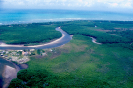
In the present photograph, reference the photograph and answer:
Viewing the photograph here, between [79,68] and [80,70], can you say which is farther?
[79,68]

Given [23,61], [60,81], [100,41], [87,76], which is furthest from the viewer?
[100,41]

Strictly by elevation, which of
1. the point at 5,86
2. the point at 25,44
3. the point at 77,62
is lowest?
the point at 5,86

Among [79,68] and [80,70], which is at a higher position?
[79,68]

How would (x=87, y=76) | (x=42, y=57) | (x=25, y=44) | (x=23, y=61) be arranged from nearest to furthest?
1. (x=87, y=76)
2. (x=23, y=61)
3. (x=42, y=57)
4. (x=25, y=44)

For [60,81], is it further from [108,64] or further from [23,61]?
[108,64]

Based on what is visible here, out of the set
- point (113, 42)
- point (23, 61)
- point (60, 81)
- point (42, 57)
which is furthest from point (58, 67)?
point (113, 42)

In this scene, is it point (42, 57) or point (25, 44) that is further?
point (25, 44)

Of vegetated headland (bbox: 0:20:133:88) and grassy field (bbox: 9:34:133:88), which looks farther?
vegetated headland (bbox: 0:20:133:88)

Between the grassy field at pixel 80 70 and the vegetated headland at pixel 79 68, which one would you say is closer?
the grassy field at pixel 80 70
